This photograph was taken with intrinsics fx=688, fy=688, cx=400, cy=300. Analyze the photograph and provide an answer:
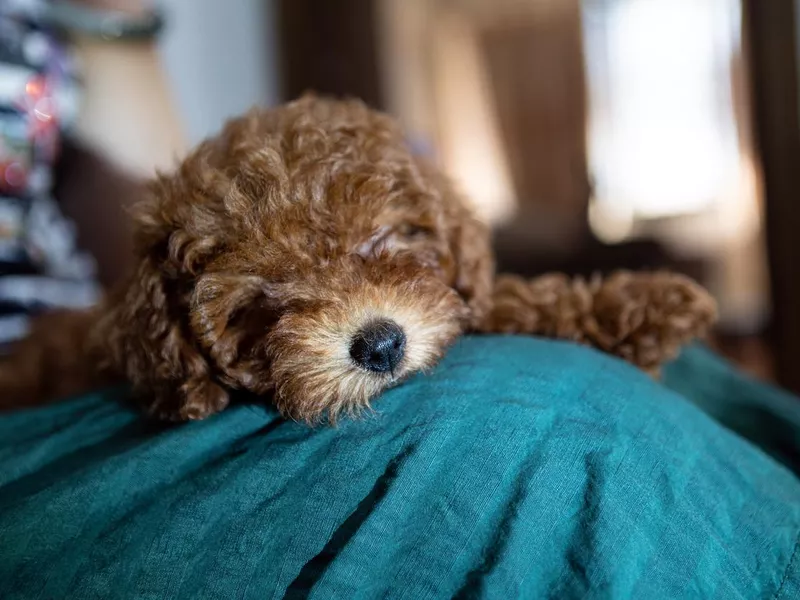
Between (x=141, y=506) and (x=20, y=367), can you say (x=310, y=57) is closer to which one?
(x=20, y=367)

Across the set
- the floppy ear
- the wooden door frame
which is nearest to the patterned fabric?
the floppy ear

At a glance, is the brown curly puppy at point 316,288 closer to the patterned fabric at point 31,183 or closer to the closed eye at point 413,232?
the closed eye at point 413,232

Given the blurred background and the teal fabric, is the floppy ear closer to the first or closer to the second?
the teal fabric

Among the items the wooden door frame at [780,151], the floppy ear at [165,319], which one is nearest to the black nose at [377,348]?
the floppy ear at [165,319]

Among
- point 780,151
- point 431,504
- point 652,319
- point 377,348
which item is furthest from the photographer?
point 780,151

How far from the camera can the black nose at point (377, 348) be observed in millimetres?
1419

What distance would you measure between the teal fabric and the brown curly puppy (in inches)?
5.1

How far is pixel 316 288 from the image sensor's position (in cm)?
151

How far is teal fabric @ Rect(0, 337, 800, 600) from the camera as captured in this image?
1063mm

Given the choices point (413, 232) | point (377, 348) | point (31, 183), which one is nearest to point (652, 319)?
point (413, 232)

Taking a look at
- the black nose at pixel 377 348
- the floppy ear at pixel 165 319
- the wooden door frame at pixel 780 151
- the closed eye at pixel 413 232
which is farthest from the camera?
the wooden door frame at pixel 780 151

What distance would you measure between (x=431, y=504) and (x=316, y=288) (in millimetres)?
577

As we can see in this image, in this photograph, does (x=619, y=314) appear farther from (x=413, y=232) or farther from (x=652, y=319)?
(x=413, y=232)

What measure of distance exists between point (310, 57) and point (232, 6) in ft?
2.59
